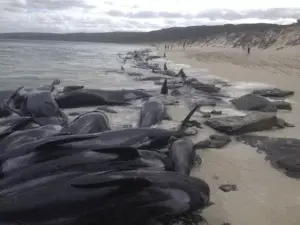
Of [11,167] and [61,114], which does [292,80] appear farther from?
[11,167]

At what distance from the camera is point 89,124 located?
6637mm

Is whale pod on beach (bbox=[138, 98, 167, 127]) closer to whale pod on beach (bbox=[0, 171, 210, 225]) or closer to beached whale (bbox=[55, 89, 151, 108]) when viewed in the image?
beached whale (bbox=[55, 89, 151, 108])

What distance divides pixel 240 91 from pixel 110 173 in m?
10.1

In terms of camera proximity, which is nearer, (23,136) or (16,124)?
(23,136)

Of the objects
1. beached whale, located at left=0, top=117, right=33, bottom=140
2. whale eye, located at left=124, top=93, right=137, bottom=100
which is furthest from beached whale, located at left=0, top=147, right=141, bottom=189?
whale eye, located at left=124, top=93, right=137, bottom=100

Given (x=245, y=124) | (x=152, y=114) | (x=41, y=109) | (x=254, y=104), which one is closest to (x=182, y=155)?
(x=245, y=124)

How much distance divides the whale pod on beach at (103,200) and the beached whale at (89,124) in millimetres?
2638

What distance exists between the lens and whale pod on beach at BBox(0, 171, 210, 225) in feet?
11.1

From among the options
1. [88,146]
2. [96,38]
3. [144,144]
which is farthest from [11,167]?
[96,38]

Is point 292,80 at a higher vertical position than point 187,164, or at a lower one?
lower

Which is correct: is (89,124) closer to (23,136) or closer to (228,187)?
(23,136)

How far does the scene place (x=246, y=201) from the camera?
4367 millimetres

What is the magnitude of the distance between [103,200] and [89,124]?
328 cm

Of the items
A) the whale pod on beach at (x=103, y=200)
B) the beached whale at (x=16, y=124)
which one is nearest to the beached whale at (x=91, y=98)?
A: the beached whale at (x=16, y=124)
